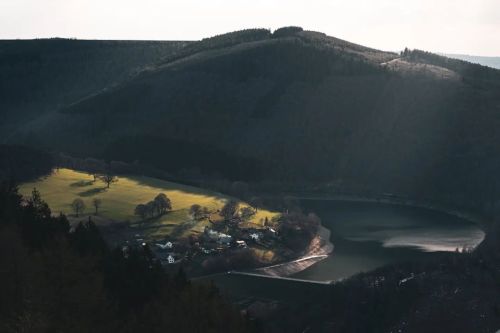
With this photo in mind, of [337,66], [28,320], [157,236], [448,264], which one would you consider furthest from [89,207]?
[337,66]

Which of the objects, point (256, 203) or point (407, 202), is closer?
point (256, 203)

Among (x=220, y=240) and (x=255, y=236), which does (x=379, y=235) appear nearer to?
(x=255, y=236)

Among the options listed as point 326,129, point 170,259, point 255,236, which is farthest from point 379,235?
point 326,129

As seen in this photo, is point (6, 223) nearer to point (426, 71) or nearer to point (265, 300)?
point (265, 300)

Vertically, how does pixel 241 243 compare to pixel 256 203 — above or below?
above

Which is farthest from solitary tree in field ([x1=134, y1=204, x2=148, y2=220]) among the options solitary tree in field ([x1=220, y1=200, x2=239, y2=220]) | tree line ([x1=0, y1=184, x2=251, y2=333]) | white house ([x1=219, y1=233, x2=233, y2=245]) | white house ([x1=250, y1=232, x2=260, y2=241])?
tree line ([x1=0, y1=184, x2=251, y2=333])

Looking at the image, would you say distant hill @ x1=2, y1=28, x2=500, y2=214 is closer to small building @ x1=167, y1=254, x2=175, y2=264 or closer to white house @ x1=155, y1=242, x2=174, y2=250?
white house @ x1=155, y1=242, x2=174, y2=250

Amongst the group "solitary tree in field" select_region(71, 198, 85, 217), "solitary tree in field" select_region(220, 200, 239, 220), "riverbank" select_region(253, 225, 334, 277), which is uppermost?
"solitary tree in field" select_region(71, 198, 85, 217)

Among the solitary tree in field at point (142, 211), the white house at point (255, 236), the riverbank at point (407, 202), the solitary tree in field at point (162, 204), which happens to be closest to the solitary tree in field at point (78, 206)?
→ the solitary tree in field at point (142, 211)
